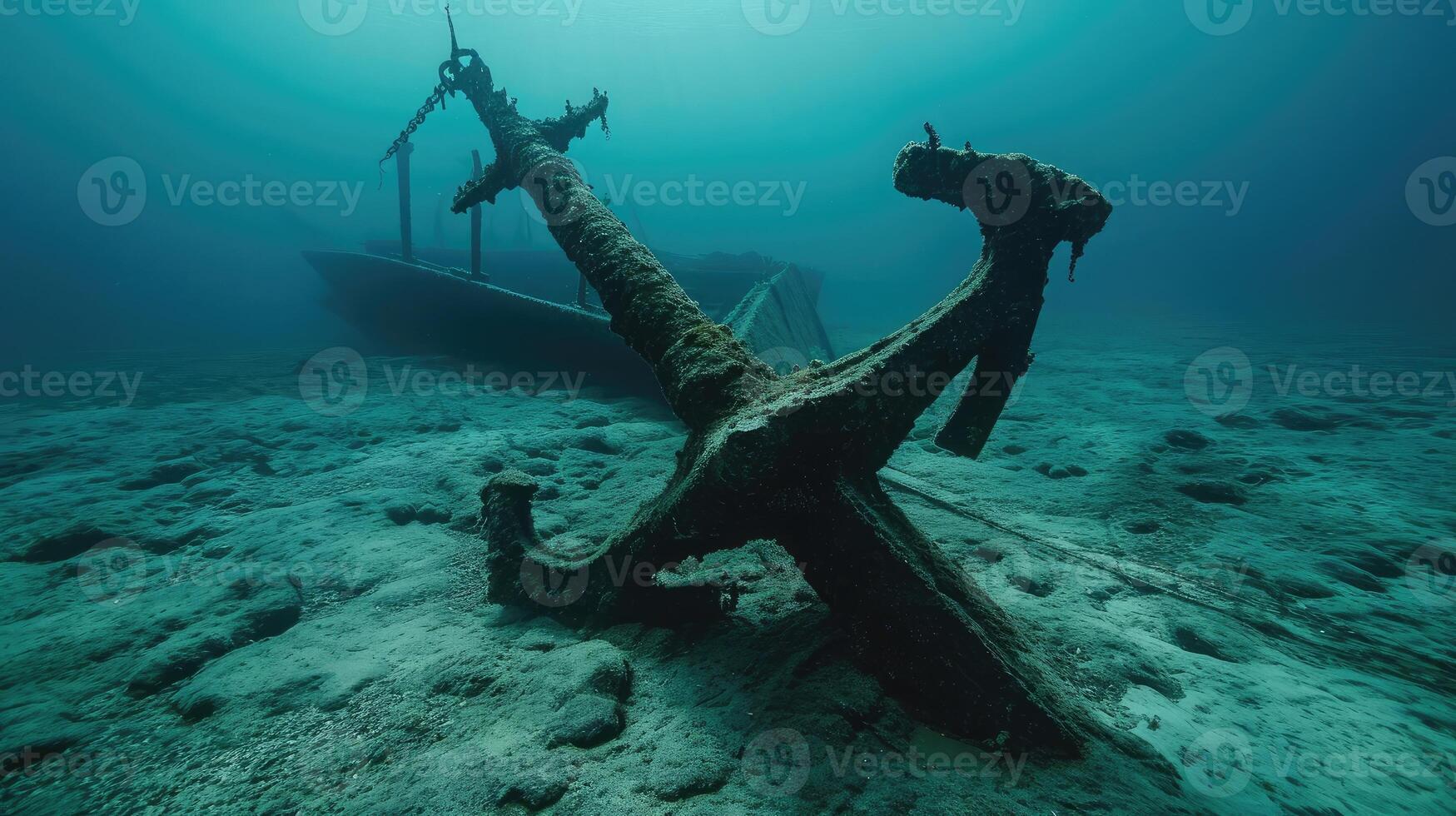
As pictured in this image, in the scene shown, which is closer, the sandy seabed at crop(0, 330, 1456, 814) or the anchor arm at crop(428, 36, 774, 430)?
the sandy seabed at crop(0, 330, 1456, 814)

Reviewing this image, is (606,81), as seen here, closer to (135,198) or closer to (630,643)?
(135,198)

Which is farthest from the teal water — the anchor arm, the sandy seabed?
the anchor arm

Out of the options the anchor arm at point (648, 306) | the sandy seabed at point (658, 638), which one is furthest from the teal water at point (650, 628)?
the anchor arm at point (648, 306)

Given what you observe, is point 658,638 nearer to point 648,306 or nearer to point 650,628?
point 650,628

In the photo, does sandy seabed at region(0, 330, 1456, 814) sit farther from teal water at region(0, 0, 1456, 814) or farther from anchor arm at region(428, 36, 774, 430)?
anchor arm at region(428, 36, 774, 430)

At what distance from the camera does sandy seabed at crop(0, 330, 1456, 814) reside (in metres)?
1.54

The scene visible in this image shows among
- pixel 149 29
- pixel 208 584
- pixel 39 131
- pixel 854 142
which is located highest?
pixel 854 142

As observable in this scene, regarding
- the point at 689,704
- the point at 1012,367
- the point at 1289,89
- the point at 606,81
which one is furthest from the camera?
the point at 606,81

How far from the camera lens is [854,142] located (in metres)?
107

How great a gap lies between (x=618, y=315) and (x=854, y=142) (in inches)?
4797

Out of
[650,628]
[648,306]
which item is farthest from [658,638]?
[648,306]

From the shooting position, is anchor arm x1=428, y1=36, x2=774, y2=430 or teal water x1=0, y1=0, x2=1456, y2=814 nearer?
teal water x1=0, y1=0, x2=1456, y2=814

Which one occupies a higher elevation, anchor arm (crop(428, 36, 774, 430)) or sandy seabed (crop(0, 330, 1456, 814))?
anchor arm (crop(428, 36, 774, 430))

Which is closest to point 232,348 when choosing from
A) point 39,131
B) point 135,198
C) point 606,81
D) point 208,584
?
point 208,584
